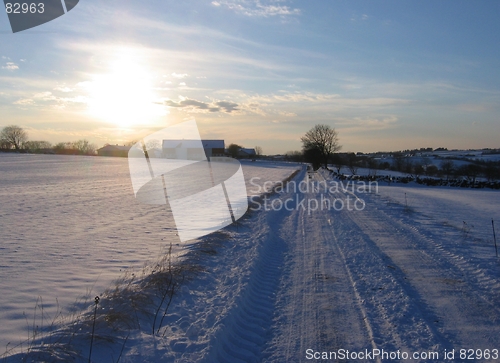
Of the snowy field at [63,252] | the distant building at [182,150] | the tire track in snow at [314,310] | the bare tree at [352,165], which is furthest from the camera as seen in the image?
the distant building at [182,150]

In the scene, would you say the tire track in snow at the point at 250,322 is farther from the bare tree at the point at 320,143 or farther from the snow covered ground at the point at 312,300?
the bare tree at the point at 320,143

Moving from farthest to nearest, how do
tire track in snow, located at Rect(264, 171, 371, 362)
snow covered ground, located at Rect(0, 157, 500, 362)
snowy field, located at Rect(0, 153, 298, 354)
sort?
1. snowy field, located at Rect(0, 153, 298, 354)
2. tire track in snow, located at Rect(264, 171, 371, 362)
3. snow covered ground, located at Rect(0, 157, 500, 362)

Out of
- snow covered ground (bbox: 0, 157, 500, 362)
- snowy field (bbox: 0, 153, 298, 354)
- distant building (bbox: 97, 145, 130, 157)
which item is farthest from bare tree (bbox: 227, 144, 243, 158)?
snow covered ground (bbox: 0, 157, 500, 362)

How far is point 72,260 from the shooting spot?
8500 millimetres

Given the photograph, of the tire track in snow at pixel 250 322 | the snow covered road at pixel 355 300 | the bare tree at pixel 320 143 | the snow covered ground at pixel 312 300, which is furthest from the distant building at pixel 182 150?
the tire track in snow at pixel 250 322

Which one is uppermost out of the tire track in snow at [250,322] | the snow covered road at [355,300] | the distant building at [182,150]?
the distant building at [182,150]

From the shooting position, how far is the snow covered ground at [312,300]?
4605 mm

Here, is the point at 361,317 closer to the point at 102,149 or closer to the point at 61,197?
the point at 61,197

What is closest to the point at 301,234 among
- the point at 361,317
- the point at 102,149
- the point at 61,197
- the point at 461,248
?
the point at 461,248

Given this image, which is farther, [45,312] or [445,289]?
[445,289]

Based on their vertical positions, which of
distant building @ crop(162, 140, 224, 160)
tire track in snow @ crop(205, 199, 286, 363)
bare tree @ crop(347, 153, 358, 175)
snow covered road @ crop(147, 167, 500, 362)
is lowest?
tire track in snow @ crop(205, 199, 286, 363)

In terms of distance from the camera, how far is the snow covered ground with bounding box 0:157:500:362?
461cm

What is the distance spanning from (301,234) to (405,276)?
4.90m

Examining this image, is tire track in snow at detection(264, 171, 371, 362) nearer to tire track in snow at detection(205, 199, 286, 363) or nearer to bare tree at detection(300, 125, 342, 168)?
tire track in snow at detection(205, 199, 286, 363)
